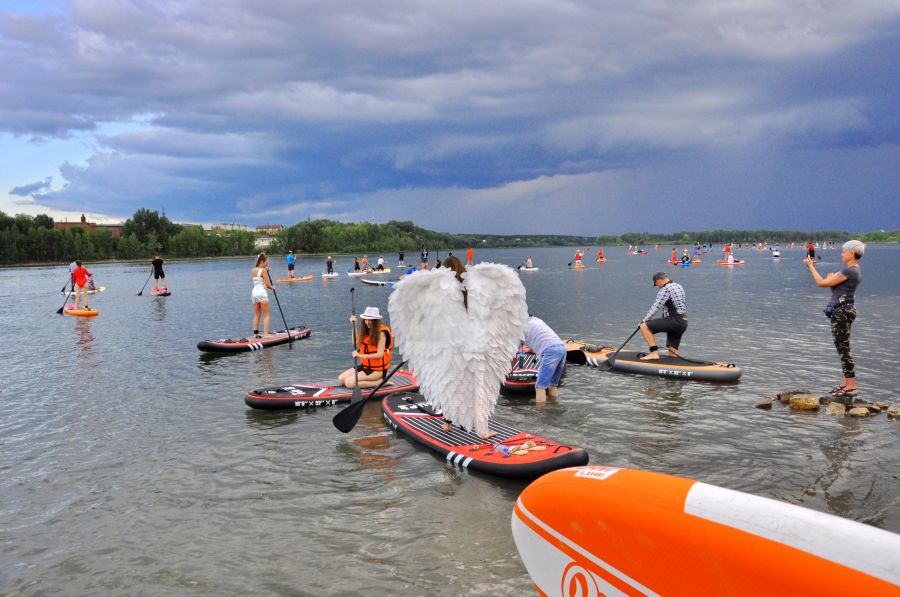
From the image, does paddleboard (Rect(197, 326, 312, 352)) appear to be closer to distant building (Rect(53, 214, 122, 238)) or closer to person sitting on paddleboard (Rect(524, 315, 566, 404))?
person sitting on paddleboard (Rect(524, 315, 566, 404))

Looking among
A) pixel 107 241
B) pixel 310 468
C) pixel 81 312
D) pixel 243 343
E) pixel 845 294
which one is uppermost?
pixel 107 241

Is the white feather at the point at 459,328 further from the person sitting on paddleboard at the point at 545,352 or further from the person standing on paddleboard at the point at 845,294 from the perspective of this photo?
the person standing on paddleboard at the point at 845,294

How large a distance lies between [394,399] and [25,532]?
557cm

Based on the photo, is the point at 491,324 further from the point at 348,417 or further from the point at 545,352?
the point at 545,352

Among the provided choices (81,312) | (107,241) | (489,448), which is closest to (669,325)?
(489,448)

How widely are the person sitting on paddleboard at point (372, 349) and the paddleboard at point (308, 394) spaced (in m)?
0.27

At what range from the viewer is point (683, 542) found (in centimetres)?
322

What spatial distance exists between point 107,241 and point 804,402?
148951 mm

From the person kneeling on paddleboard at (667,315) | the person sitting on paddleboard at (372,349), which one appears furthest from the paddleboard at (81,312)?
the person kneeling on paddleboard at (667,315)

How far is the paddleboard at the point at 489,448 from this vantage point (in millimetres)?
7180

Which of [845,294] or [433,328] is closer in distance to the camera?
[433,328]

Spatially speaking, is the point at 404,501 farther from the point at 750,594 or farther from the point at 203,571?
the point at 750,594

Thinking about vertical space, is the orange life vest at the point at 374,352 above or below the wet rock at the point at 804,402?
above

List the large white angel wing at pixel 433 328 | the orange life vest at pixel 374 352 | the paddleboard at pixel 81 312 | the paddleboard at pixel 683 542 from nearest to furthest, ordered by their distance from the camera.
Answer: the paddleboard at pixel 683 542, the large white angel wing at pixel 433 328, the orange life vest at pixel 374 352, the paddleboard at pixel 81 312
